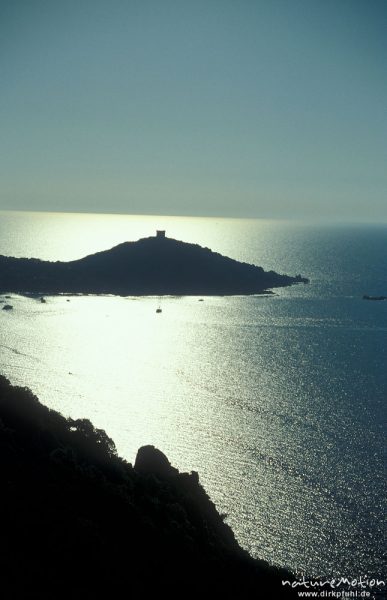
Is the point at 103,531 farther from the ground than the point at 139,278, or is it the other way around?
the point at 139,278

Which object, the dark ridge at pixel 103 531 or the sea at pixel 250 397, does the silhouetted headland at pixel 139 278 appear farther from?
the dark ridge at pixel 103 531

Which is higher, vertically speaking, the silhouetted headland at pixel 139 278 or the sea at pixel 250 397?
the silhouetted headland at pixel 139 278

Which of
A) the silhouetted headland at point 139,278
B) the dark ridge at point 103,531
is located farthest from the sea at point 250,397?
the silhouetted headland at point 139,278

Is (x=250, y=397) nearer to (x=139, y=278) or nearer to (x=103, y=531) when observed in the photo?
(x=103, y=531)

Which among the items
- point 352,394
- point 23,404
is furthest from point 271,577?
point 352,394

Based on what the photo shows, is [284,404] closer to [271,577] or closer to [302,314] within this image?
[271,577]

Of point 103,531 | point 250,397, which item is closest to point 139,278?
point 250,397

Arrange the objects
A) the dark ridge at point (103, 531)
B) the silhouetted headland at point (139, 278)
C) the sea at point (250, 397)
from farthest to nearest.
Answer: the silhouetted headland at point (139, 278) → the sea at point (250, 397) → the dark ridge at point (103, 531)
